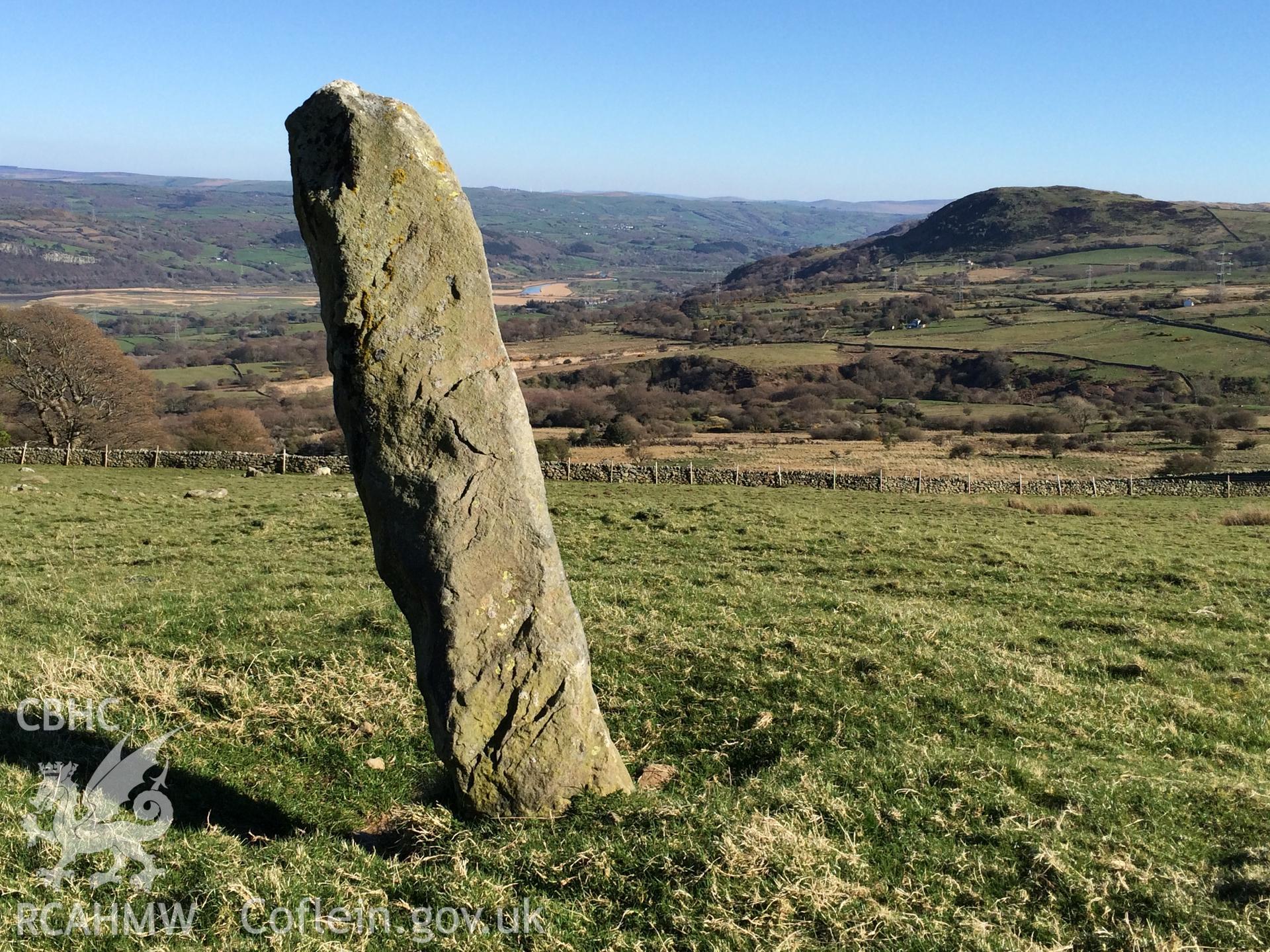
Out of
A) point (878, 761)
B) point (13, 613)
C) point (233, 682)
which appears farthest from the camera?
point (13, 613)

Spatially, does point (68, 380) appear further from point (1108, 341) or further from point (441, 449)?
point (1108, 341)

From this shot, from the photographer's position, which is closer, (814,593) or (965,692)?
(965,692)

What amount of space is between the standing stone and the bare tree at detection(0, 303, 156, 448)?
48935mm

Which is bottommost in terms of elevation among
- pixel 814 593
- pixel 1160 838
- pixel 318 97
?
pixel 814 593

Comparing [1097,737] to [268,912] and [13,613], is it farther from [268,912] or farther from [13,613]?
[13,613]

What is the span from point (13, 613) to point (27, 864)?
7923 mm

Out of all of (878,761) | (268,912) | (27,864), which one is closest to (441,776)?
(268,912)

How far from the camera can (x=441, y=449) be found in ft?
23.3

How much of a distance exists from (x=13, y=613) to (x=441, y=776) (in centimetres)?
828

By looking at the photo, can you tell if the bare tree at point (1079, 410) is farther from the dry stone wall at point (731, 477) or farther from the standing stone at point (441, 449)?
the standing stone at point (441, 449)

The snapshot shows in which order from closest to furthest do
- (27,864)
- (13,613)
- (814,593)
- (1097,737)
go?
(27,864) < (1097,737) < (13,613) < (814,593)

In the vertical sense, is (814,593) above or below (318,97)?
below

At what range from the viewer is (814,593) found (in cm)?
1491

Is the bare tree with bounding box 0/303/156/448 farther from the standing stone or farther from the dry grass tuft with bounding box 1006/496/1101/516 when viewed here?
the standing stone
